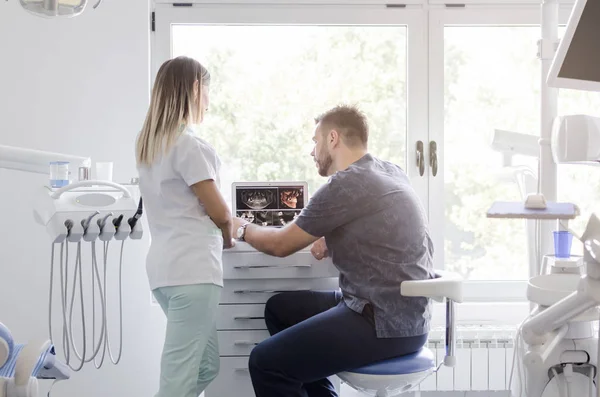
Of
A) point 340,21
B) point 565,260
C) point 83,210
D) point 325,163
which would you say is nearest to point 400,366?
point 565,260

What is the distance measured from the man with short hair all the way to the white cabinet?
0.15 meters

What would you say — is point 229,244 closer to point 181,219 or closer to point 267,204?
point 181,219

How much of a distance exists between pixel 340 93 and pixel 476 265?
1.02 meters

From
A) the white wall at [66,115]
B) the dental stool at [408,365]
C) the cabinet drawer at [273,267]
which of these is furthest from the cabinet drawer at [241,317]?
the white wall at [66,115]

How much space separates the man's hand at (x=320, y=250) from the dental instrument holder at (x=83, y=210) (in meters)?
0.59

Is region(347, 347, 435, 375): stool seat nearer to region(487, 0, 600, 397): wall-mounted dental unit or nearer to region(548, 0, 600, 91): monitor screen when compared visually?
region(487, 0, 600, 397): wall-mounted dental unit

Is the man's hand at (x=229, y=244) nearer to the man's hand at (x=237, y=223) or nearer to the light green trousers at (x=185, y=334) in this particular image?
the man's hand at (x=237, y=223)

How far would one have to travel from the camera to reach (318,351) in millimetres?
2246

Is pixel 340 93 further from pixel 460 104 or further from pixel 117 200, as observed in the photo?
pixel 117 200

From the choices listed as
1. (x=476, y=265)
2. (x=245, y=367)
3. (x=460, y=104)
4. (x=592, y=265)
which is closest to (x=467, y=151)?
(x=460, y=104)

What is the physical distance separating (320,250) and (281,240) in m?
0.18

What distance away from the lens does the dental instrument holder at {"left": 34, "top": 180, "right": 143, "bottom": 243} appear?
2504mm

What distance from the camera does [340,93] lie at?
139 inches

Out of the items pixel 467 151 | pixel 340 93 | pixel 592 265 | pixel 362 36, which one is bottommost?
pixel 592 265
